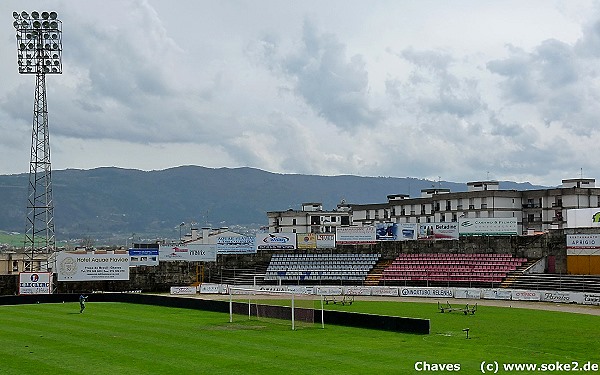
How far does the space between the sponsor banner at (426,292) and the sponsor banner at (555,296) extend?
792 cm

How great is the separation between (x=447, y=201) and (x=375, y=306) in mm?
60221

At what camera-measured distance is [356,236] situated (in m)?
84.3

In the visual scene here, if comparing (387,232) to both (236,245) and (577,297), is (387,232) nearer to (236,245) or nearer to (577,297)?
(236,245)

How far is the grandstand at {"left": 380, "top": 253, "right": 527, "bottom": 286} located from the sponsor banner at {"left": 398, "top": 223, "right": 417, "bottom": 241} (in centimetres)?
361

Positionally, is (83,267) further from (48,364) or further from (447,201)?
(447,201)

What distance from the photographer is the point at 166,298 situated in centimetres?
5828

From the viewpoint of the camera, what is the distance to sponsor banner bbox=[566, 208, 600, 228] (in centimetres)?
6950

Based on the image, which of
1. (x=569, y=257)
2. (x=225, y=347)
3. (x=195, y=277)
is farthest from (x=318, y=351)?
(x=195, y=277)

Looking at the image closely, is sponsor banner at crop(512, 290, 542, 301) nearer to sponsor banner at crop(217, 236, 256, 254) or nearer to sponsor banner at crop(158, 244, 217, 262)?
sponsor banner at crop(217, 236, 256, 254)

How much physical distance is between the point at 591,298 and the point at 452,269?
19.0 meters

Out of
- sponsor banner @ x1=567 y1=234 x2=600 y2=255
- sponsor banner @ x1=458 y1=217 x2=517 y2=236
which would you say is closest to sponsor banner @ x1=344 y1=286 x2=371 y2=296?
sponsor banner @ x1=458 y1=217 x2=517 y2=236

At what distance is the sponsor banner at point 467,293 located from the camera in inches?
2477

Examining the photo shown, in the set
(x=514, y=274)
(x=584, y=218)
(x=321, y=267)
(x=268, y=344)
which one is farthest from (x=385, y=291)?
(x=268, y=344)

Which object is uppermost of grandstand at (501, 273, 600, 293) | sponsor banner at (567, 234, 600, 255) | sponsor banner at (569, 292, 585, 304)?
sponsor banner at (567, 234, 600, 255)
